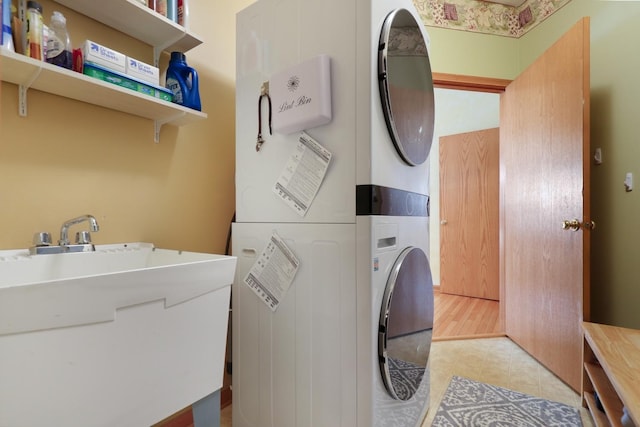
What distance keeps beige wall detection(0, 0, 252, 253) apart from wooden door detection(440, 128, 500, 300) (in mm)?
3020

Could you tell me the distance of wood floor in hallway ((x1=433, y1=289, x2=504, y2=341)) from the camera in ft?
8.57

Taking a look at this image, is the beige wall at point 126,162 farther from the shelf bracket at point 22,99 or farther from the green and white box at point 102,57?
the green and white box at point 102,57

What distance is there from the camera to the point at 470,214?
147 inches

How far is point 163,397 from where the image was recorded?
0.79 meters

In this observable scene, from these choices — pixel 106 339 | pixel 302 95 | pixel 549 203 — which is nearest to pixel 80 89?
pixel 302 95

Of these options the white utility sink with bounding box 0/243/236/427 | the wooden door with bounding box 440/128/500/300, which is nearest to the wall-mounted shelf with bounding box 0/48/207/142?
the white utility sink with bounding box 0/243/236/427

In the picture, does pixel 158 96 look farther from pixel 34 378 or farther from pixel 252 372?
pixel 252 372

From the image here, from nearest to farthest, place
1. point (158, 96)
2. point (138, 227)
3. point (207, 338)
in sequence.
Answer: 1. point (207, 338)
2. point (158, 96)
3. point (138, 227)

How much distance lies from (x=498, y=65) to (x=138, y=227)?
9.37 feet

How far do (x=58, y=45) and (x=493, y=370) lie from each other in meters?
2.65

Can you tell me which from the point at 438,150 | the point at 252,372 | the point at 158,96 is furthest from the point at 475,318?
the point at 158,96

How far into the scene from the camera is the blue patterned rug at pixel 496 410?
58.3 inches

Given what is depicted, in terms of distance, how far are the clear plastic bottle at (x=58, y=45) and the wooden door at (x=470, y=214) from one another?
3777mm

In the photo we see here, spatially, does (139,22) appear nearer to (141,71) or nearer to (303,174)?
(141,71)
